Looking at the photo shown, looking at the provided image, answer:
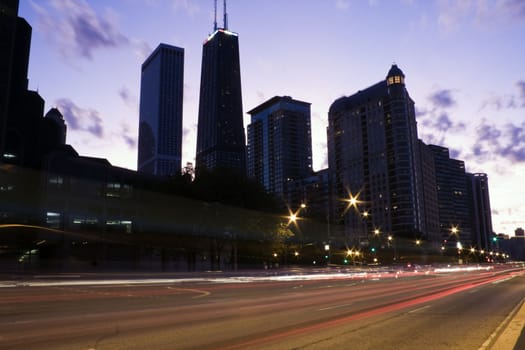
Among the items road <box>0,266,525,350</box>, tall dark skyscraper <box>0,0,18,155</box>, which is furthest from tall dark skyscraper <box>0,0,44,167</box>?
road <box>0,266,525,350</box>

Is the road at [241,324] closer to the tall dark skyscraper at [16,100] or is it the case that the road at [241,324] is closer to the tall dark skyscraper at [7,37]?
the tall dark skyscraper at [16,100]

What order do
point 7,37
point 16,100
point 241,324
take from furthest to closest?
1. point 16,100
2. point 7,37
3. point 241,324

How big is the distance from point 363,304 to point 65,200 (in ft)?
228

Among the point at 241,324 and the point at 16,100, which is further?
the point at 16,100

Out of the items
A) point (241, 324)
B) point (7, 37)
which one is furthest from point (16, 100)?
point (241, 324)

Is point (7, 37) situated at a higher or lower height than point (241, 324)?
higher

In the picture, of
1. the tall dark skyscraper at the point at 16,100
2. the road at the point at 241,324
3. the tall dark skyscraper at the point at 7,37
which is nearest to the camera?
the road at the point at 241,324

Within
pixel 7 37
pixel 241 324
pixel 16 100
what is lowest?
pixel 241 324

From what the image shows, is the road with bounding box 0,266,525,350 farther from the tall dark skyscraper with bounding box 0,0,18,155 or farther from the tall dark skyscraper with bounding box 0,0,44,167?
the tall dark skyscraper with bounding box 0,0,18,155

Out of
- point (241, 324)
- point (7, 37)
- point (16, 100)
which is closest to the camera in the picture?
point (241, 324)

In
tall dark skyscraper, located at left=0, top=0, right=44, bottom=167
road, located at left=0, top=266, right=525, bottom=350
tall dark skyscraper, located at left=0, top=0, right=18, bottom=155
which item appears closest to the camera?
road, located at left=0, top=266, right=525, bottom=350

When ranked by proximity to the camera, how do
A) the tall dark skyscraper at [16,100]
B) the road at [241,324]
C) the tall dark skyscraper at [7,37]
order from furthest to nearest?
1. the tall dark skyscraper at [7,37]
2. the tall dark skyscraper at [16,100]
3. the road at [241,324]

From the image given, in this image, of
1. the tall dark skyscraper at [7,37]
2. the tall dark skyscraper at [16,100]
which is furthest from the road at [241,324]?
A: the tall dark skyscraper at [7,37]

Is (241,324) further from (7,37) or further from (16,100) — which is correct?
(16,100)
